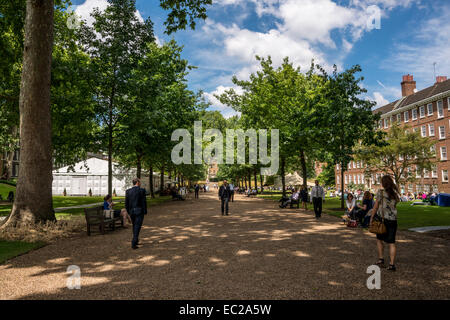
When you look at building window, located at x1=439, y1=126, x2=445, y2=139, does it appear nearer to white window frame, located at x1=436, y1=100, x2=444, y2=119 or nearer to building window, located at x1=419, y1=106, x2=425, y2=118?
white window frame, located at x1=436, y1=100, x2=444, y2=119

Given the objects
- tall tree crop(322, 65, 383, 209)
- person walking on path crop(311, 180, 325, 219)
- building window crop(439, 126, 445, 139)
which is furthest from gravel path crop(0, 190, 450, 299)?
building window crop(439, 126, 445, 139)

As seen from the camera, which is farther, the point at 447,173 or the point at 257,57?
the point at 447,173

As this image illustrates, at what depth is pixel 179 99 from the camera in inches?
907

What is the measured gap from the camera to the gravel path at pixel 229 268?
4.53 m

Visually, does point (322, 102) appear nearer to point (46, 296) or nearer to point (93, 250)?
point (93, 250)

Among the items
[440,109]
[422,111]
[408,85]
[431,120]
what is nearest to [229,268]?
[440,109]

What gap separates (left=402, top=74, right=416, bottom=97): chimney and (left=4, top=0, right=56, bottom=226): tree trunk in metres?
61.3

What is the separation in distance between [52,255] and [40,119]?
521cm

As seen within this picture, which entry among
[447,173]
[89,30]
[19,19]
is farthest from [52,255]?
[447,173]

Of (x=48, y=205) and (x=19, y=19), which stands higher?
(x=19, y=19)

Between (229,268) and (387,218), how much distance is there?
10.9 feet

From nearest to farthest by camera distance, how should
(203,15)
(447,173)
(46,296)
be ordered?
(46,296), (203,15), (447,173)

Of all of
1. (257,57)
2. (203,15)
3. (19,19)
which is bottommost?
(203,15)

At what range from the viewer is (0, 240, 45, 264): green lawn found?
6945mm
